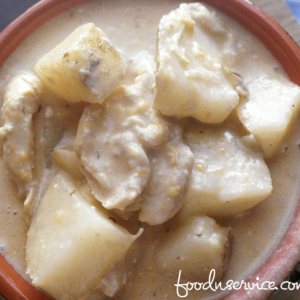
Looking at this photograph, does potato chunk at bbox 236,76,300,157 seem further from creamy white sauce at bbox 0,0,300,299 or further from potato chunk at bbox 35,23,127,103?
potato chunk at bbox 35,23,127,103

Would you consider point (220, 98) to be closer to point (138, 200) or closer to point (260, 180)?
point (260, 180)

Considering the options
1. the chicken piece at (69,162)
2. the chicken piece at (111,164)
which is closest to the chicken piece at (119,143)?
the chicken piece at (111,164)

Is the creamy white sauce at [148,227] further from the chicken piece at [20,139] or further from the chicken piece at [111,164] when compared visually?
the chicken piece at [111,164]

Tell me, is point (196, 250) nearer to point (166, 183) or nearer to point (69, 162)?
point (166, 183)

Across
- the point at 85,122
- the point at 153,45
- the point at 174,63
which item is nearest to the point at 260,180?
the point at 174,63

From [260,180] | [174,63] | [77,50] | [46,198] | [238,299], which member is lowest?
[238,299]

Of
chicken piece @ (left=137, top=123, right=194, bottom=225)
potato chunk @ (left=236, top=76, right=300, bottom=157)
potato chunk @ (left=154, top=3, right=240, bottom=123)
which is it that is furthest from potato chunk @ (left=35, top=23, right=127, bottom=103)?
potato chunk @ (left=236, top=76, right=300, bottom=157)
